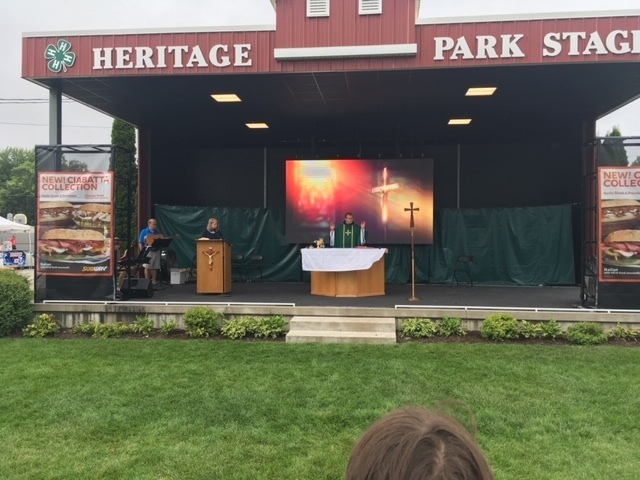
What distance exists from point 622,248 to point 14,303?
8.90 meters

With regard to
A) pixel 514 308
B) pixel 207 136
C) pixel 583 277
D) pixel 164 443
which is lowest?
pixel 164 443

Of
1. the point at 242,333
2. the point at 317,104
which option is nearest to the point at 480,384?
the point at 242,333

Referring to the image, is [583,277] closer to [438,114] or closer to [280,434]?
[438,114]

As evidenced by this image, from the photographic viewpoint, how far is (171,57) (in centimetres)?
753

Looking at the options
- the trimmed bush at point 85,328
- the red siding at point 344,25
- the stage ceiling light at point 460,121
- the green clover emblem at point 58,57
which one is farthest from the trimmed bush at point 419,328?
the green clover emblem at point 58,57

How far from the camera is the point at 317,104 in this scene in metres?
9.66

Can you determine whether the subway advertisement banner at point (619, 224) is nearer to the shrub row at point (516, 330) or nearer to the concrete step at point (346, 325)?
the shrub row at point (516, 330)

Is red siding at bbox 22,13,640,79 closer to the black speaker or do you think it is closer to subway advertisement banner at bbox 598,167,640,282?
subway advertisement banner at bbox 598,167,640,282

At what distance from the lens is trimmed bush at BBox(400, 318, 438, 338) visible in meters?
6.88

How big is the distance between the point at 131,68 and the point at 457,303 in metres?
6.48

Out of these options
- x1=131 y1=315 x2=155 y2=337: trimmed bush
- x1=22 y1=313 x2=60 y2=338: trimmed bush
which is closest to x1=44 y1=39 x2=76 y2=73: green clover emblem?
x1=22 y1=313 x2=60 y2=338: trimmed bush

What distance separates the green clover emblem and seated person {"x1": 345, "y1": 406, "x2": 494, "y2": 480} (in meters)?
8.47

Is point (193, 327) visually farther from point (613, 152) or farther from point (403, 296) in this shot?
point (613, 152)

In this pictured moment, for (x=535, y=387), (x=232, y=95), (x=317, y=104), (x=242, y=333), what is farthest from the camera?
(x=317, y=104)
